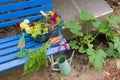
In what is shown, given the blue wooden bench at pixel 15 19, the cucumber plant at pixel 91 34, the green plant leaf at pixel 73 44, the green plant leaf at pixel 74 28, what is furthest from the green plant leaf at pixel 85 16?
the blue wooden bench at pixel 15 19

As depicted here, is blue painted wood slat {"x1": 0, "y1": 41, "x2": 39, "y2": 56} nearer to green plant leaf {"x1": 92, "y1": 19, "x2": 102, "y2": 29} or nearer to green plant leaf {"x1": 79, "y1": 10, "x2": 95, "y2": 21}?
green plant leaf {"x1": 79, "y1": 10, "x2": 95, "y2": 21}

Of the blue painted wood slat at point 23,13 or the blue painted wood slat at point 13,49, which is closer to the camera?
the blue painted wood slat at point 13,49

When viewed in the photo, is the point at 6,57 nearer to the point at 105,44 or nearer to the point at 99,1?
the point at 105,44

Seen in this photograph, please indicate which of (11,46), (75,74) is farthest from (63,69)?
(11,46)

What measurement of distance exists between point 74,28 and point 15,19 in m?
0.74

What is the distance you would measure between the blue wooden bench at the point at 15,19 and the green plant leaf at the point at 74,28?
1.07 ft

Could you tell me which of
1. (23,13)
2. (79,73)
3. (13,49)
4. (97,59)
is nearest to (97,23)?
(97,59)

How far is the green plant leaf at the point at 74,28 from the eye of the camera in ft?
10.5

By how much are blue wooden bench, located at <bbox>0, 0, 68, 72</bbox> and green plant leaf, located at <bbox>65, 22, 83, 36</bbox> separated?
326 millimetres

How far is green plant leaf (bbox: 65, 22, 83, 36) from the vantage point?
3195 millimetres

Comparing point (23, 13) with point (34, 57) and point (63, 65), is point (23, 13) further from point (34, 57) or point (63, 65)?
point (63, 65)

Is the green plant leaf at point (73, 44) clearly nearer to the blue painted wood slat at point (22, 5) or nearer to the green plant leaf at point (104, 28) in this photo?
the green plant leaf at point (104, 28)

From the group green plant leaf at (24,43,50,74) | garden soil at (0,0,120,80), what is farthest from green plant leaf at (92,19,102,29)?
green plant leaf at (24,43,50,74)

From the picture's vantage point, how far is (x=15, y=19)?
10.2 feet
